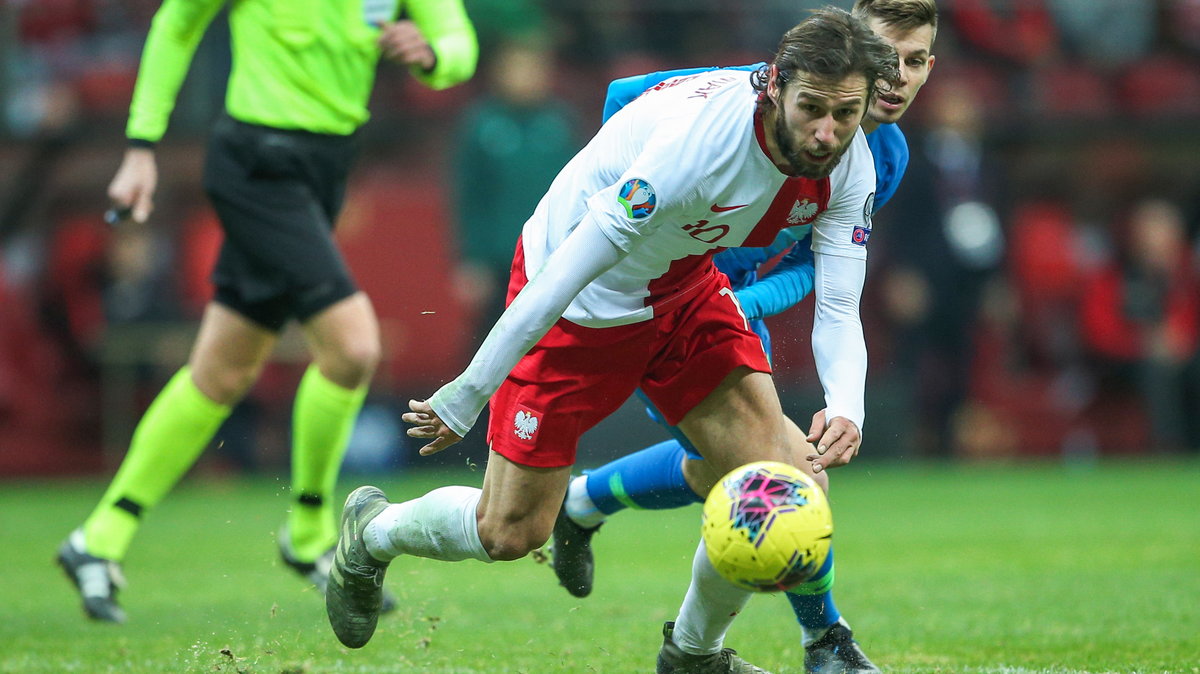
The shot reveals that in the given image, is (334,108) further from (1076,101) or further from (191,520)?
(1076,101)

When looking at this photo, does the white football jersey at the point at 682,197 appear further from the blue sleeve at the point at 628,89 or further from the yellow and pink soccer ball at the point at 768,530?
the yellow and pink soccer ball at the point at 768,530

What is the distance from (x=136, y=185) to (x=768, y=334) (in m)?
2.53

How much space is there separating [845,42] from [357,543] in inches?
81.4

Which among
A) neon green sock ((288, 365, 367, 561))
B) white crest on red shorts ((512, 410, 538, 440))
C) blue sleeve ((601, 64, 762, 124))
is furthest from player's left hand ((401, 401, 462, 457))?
neon green sock ((288, 365, 367, 561))

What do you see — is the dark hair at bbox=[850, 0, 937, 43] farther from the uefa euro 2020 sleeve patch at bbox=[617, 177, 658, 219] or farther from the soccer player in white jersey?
the uefa euro 2020 sleeve patch at bbox=[617, 177, 658, 219]

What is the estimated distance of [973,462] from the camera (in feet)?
42.7

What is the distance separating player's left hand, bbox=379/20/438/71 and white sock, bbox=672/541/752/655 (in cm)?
235

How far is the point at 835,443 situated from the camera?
3.85m

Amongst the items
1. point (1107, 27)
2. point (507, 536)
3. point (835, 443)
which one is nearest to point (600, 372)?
point (507, 536)

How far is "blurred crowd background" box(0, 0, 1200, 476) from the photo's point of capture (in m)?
11.6

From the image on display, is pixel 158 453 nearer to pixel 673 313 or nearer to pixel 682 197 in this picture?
pixel 673 313

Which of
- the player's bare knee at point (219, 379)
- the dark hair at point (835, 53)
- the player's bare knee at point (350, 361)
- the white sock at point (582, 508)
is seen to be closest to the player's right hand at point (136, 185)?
the player's bare knee at point (219, 379)

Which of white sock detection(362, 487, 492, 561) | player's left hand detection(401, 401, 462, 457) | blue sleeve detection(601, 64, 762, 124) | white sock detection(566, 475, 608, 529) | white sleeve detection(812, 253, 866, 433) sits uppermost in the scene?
blue sleeve detection(601, 64, 762, 124)

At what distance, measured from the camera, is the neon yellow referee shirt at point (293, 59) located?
19.2 ft
